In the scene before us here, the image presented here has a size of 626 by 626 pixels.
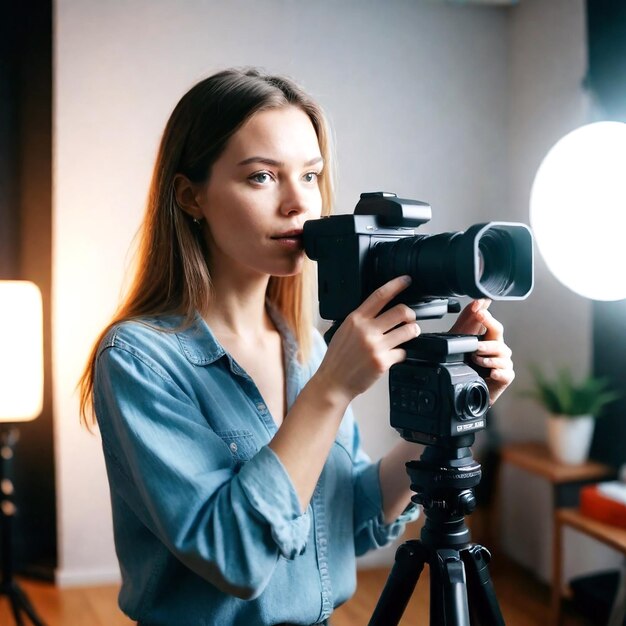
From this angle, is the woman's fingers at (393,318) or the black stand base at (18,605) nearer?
the woman's fingers at (393,318)

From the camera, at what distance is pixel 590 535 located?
2.15 meters

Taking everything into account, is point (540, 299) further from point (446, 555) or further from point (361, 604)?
point (446, 555)

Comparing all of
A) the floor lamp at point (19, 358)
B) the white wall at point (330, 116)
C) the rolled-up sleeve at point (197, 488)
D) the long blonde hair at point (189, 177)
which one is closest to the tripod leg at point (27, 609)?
the floor lamp at point (19, 358)

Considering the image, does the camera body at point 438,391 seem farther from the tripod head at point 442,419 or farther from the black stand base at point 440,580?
the black stand base at point 440,580

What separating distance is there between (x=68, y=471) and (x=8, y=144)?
4.28 feet

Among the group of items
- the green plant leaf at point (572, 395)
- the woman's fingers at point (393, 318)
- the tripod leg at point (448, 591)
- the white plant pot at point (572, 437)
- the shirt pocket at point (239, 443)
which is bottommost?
the white plant pot at point (572, 437)

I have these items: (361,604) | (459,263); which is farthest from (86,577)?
(459,263)

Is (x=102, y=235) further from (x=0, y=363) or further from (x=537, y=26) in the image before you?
(x=537, y=26)

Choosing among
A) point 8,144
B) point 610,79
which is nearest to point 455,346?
point 610,79

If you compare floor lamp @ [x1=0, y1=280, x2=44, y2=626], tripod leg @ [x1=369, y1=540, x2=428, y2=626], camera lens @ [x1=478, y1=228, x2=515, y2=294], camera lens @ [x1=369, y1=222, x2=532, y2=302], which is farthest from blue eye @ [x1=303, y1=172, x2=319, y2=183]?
floor lamp @ [x1=0, y1=280, x2=44, y2=626]

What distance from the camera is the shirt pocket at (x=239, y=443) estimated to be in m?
0.98

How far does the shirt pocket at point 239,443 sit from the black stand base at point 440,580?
0.78 ft

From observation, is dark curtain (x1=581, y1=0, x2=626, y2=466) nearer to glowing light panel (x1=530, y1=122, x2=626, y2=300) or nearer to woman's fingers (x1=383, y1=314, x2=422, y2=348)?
glowing light panel (x1=530, y1=122, x2=626, y2=300)

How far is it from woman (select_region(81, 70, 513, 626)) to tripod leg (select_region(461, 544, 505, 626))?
0.20 m
